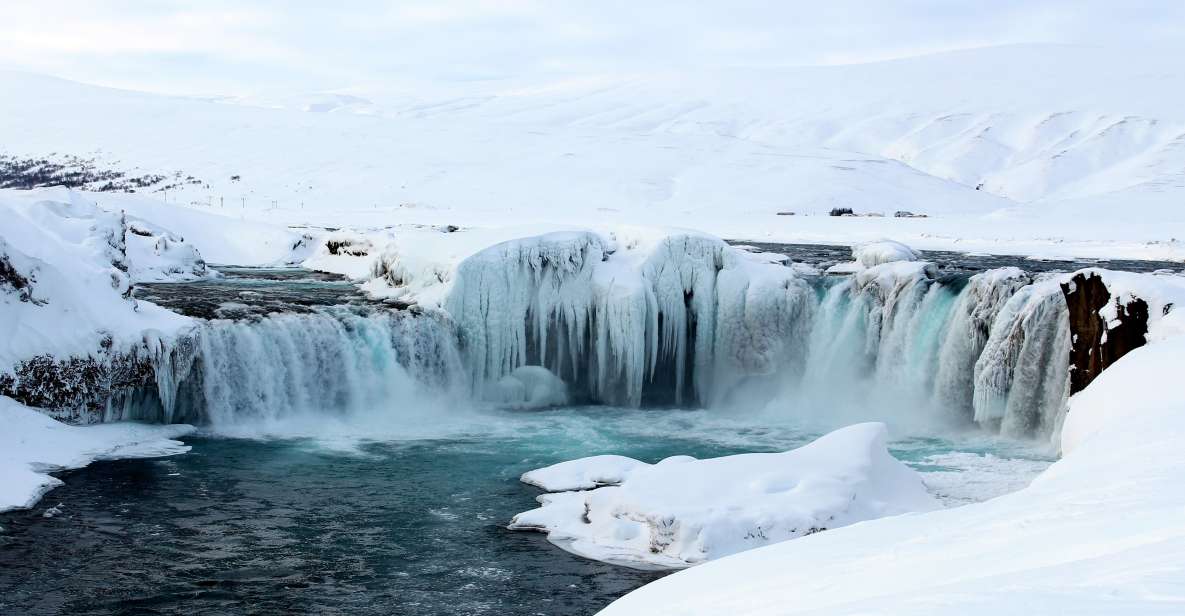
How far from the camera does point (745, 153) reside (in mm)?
68750

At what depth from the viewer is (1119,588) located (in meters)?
4.27

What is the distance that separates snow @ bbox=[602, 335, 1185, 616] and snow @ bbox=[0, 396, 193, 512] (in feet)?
30.0

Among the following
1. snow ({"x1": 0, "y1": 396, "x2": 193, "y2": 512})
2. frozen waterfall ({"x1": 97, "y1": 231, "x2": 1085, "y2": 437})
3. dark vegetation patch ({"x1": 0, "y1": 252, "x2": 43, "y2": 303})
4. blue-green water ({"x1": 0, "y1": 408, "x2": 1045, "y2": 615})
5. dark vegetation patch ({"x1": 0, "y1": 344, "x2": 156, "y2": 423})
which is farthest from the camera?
frozen waterfall ({"x1": 97, "y1": 231, "x2": 1085, "y2": 437})

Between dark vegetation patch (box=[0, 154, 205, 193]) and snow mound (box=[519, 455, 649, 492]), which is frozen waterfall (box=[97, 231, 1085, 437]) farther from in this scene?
dark vegetation patch (box=[0, 154, 205, 193])

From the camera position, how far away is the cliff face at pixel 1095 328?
609 inches

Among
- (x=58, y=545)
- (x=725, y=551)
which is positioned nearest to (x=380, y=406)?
(x=58, y=545)

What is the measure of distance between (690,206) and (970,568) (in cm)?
4727

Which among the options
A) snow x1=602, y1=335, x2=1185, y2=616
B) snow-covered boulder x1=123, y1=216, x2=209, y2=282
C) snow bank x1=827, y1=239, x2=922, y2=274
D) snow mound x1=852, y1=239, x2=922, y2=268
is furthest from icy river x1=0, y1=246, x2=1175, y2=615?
snow-covered boulder x1=123, y1=216, x2=209, y2=282

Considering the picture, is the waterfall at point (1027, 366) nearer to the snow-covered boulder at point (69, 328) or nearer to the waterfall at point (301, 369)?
the waterfall at point (301, 369)

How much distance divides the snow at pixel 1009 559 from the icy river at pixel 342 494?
134 inches

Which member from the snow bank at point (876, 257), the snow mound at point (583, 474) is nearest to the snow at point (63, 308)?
the snow mound at point (583, 474)

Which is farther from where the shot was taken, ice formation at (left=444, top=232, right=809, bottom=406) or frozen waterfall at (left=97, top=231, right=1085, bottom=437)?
ice formation at (left=444, top=232, right=809, bottom=406)

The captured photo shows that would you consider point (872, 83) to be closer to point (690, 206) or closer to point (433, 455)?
point (690, 206)

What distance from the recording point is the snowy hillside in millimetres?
45875
